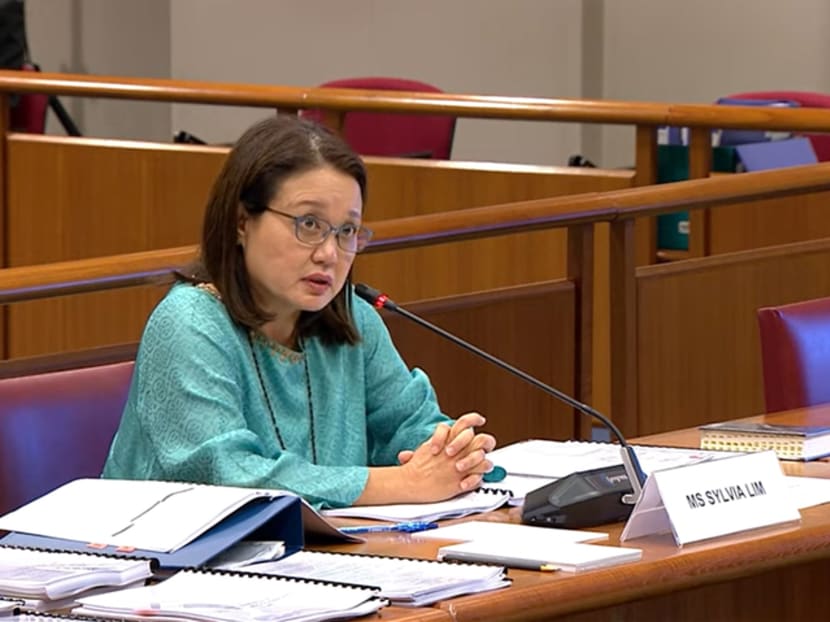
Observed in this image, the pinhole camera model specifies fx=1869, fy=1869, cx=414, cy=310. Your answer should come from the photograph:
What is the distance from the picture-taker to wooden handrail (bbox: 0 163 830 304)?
284cm

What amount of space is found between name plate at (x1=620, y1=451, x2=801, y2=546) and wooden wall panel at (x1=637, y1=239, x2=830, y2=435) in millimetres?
1801

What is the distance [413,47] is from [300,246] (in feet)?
21.2

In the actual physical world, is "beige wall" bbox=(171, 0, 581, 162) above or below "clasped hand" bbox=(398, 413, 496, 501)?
above

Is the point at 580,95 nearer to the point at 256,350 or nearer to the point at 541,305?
the point at 541,305

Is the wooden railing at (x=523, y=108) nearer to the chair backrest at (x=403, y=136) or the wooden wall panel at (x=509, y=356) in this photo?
the wooden wall panel at (x=509, y=356)

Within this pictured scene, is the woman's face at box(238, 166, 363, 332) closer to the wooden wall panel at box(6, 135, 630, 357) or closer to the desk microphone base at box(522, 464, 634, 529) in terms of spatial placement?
the desk microphone base at box(522, 464, 634, 529)

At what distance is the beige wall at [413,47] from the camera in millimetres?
8711

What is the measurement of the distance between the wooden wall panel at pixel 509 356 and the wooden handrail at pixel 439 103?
884 millimetres

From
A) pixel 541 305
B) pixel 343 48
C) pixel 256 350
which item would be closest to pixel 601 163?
pixel 343 48

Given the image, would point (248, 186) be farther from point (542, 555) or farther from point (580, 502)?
point (542, 555)

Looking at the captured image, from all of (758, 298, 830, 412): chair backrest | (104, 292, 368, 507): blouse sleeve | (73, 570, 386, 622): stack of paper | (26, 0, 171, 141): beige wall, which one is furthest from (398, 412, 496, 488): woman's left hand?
(26, 0, 171, 141): beige wall

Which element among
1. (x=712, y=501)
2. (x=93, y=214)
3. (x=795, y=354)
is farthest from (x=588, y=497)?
(x=93, y=214)

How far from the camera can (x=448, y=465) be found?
2.32 metres

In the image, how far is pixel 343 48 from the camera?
28.8ft
